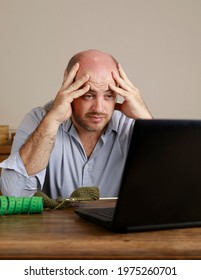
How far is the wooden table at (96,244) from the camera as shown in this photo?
0.75 metres

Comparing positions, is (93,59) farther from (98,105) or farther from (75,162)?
(75,162)

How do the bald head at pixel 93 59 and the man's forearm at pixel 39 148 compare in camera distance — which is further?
the bald head at pixel 93 59

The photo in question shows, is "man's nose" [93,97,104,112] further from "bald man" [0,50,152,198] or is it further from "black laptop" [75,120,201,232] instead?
"black laptop" [75,120,201,232]

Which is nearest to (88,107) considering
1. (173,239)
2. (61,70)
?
(173,239)

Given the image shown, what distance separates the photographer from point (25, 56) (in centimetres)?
301

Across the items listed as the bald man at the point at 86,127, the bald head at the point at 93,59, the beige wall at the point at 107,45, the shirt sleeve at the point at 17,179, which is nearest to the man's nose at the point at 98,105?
the bald man at the point at 86,127

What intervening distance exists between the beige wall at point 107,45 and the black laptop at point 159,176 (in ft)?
7.45

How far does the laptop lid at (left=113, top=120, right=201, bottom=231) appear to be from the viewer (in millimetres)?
755

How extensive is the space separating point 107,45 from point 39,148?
174 centimetres

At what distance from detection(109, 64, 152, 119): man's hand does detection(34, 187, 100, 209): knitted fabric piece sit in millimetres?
506

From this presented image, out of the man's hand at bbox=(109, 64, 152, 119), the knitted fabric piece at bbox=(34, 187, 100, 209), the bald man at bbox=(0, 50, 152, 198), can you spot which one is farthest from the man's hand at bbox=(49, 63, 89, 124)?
the knitted fabric piece at bbox=(34, 187, 100, 209)

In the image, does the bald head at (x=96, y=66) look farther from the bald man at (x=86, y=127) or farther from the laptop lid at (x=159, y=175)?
the laptop lid at (x=159, y=175)

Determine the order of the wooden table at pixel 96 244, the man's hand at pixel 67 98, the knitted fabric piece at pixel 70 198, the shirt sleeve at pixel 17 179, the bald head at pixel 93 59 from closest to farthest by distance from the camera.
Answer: the wooden table at pixel 96 244 < the knitted fabric piece at pixel 70 198 < the shirt sleeve at pixel 17 179 < the man's hand at pixel 67 98 < the bald head at pixel 93 59
